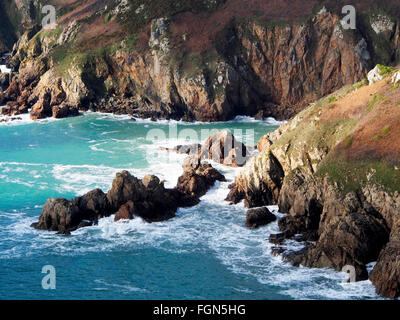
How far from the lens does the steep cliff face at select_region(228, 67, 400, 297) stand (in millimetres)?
36781

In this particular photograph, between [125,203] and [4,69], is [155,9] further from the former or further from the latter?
[125,203]

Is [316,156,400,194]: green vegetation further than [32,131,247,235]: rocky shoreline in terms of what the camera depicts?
No

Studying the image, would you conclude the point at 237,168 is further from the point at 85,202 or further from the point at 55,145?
the point at 55,145

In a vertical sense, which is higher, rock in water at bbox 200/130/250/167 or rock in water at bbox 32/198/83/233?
rock in water at bbox 200/130/250/167

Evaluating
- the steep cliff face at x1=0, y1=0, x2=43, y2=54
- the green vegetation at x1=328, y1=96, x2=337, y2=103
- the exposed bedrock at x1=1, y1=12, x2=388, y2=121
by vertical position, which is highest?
the steep cliff face at x1=0, y1=0, x2=43, y2=54

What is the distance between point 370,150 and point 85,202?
81.2 feet

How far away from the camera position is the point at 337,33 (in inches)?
3740

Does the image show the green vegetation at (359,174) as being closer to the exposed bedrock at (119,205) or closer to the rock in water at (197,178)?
the rock in water at (197,178)

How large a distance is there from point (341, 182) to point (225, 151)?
22665 mm

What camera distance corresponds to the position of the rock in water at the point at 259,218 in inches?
1775

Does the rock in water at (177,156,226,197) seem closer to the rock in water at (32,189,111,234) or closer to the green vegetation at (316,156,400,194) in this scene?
the rock in water at (32,189,111,234)

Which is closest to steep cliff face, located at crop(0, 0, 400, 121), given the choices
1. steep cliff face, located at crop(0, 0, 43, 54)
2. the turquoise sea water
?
the turquoise sea water

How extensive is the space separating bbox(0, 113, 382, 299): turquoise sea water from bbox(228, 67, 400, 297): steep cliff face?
177 cm

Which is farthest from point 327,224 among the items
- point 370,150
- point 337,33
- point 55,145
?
point 337,33
